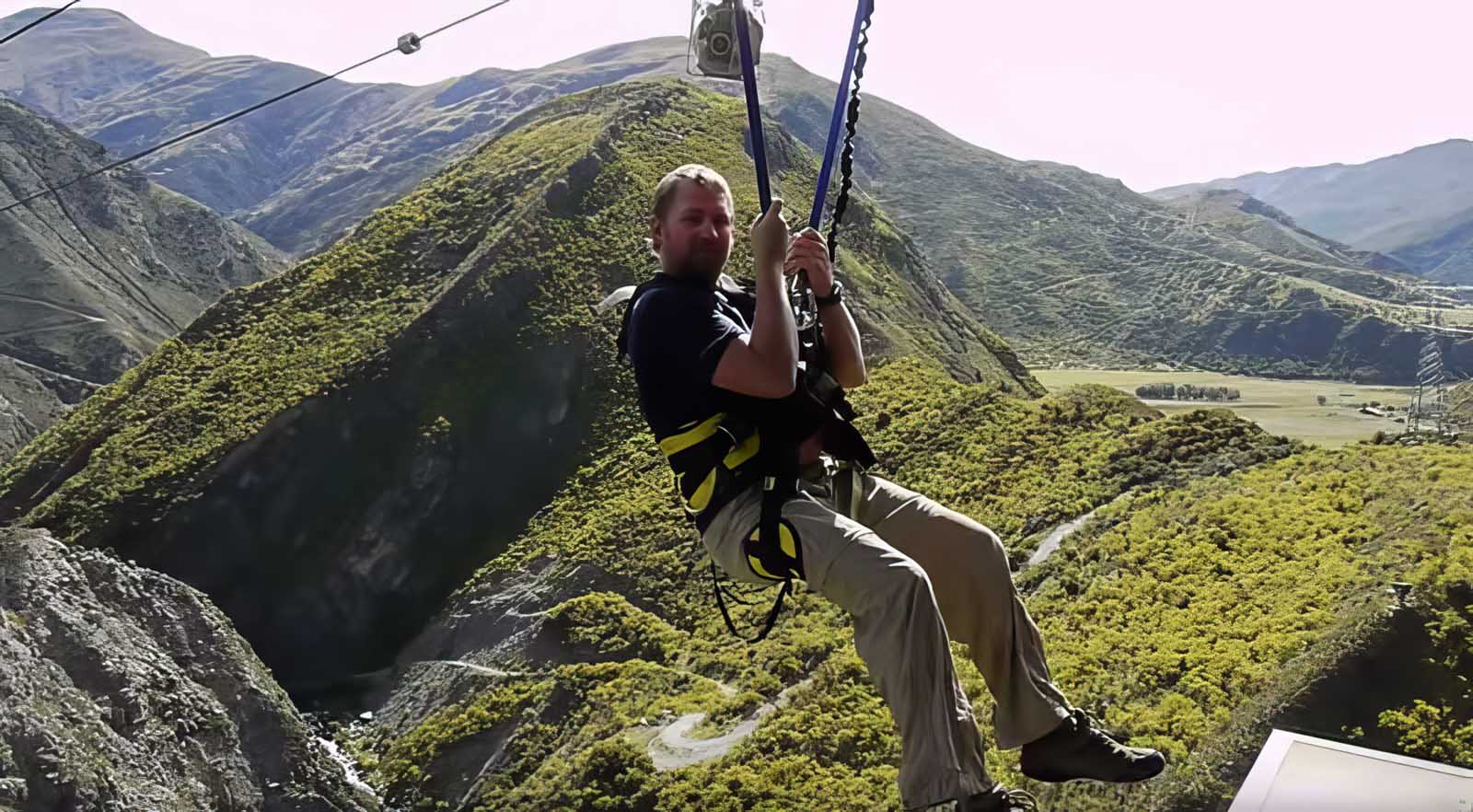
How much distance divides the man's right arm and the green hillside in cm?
1469

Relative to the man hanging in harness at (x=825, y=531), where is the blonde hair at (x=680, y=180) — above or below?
above

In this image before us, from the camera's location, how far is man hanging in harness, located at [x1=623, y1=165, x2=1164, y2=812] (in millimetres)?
3678

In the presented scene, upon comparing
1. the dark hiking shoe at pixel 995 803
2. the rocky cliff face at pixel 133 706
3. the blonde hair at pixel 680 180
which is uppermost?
the blonde hair at pixel 680 180

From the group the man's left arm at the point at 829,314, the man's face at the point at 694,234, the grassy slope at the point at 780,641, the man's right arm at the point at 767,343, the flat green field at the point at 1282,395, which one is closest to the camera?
the man's right arm at the point at 767,343

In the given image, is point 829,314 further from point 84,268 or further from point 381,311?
point 84,268

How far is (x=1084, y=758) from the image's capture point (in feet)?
13.4

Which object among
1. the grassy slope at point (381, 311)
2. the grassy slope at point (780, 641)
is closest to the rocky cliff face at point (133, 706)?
the grassy slope at point (780, 641)

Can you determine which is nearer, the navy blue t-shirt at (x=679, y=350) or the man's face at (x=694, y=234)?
the navy blue t-shirt at (x=679, y=350)

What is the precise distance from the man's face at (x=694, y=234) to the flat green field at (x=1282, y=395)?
1300 inches

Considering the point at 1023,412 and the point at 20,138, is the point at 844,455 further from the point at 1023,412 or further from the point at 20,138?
the point at 20,138

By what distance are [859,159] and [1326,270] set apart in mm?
71052

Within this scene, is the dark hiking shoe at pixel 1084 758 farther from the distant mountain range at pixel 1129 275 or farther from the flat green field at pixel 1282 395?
the distant mountain range at pixel 1129 275

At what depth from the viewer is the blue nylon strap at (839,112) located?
4.90 meters

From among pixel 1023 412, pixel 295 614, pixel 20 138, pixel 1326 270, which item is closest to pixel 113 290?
pixel 20 138
